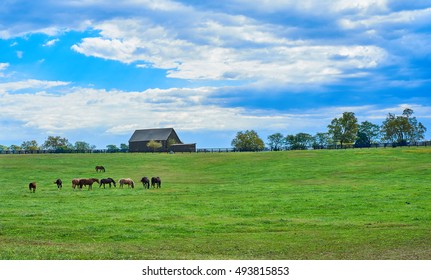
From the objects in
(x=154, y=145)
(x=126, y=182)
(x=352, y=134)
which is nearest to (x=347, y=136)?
(x=352, y=134)

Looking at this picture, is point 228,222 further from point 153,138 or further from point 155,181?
point 153,138

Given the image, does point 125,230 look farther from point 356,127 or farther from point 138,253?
point 356,127

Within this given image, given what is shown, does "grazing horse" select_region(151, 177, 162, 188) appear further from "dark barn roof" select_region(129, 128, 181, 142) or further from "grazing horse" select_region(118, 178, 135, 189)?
"dark barn roof" select_region(129, 128, 181, 142)

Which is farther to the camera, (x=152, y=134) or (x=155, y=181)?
(x=152, y=134)

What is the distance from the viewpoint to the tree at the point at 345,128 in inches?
6038

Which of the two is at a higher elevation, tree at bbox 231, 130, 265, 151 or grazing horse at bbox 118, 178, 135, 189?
tree at bbox 231, 130, 265, 151

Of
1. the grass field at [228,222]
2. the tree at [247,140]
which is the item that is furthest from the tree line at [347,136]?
the grass field at [228,222]

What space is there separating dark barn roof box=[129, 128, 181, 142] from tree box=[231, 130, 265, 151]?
2238 centimetres

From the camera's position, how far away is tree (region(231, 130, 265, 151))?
16850 centimetres

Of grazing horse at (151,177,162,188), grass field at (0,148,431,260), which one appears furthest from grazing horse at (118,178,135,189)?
grass field at (0,148,431,260)

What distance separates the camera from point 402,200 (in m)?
37.1

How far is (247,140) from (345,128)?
103 feet

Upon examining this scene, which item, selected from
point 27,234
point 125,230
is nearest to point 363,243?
point 125,230

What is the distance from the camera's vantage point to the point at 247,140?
169375mm
